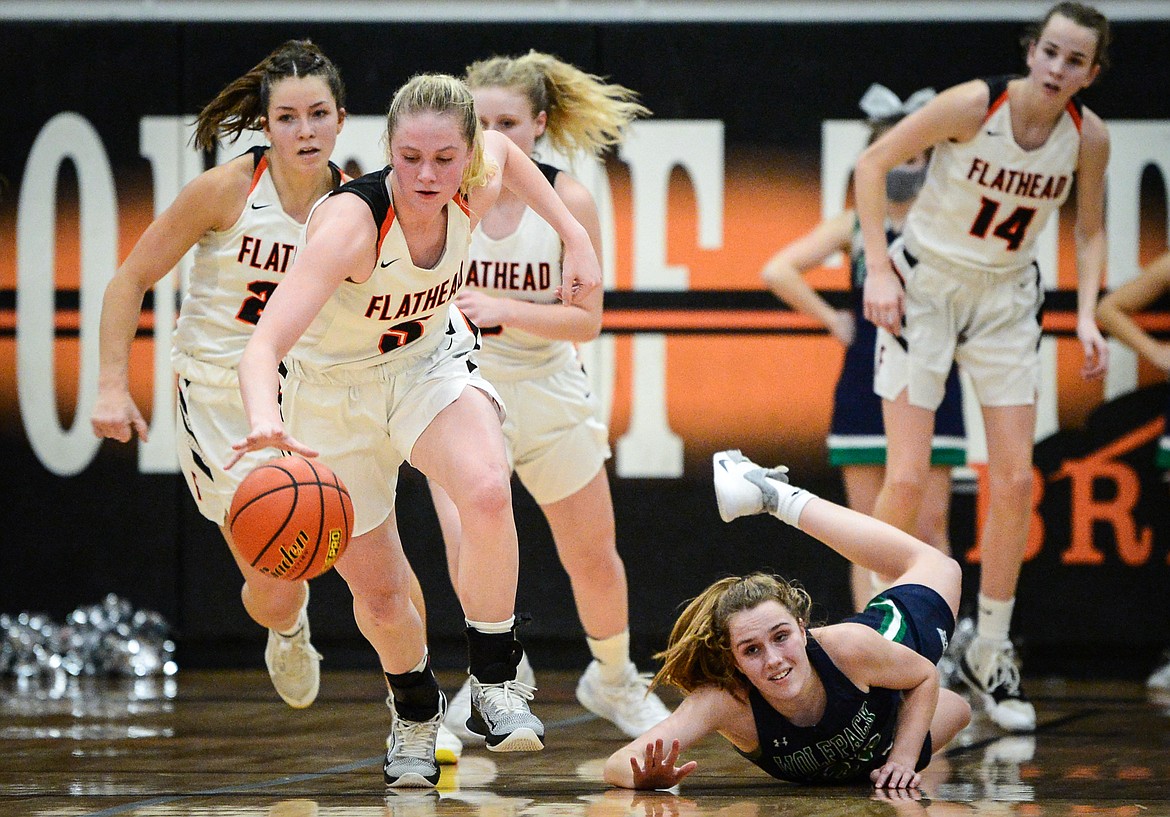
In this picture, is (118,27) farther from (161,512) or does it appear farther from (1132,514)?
(1132,514)

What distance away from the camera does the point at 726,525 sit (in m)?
7.18

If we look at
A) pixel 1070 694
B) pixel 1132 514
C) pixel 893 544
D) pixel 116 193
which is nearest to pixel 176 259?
pixel 893 544

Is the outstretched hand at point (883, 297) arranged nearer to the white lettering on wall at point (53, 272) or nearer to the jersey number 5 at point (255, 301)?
the jersey number 5 at point (255, 301)

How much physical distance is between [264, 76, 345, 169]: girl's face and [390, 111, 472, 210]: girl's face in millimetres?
829

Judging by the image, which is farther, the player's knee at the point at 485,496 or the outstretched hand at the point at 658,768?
the outstretched hand at the point at 658,768

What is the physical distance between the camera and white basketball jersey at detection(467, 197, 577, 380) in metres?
4.99

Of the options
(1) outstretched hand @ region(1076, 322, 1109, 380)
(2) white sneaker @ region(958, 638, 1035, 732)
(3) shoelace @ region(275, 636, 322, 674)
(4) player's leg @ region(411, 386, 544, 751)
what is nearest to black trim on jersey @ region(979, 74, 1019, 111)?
A: (1) outstretched hand @ region(1076, 322, 1109, 380)

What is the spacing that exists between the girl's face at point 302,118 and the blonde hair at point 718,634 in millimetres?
1613

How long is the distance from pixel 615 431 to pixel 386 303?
11.6ft

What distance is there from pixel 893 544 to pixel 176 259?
2.16m

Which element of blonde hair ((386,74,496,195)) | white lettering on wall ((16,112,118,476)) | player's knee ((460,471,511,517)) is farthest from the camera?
white lettering on wall ((16,112,118,476))

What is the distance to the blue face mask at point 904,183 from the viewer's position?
6.37m

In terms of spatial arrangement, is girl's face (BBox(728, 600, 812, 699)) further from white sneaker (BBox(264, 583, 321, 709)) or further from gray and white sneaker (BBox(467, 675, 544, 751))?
white sneaker (BBox(264, 583, 321, 709))

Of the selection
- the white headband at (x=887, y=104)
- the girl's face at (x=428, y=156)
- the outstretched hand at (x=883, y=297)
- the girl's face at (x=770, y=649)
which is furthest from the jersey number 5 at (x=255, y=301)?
the white headband at (x=887, y=104)
